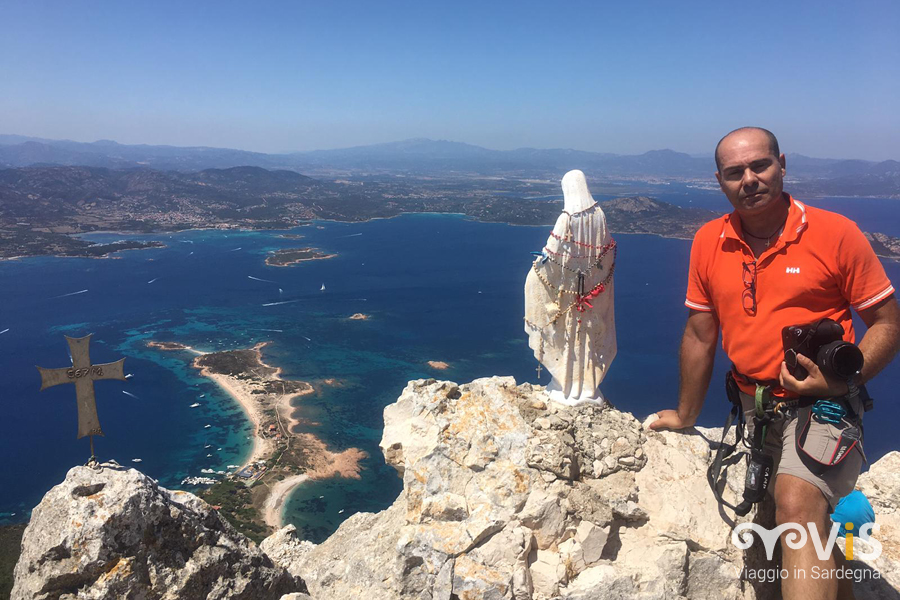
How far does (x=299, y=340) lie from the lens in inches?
1971

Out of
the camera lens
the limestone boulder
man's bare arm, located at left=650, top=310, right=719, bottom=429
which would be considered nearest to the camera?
the camera lens

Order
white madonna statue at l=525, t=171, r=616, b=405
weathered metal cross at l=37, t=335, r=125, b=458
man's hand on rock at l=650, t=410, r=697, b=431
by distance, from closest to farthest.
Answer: weathered metal cross at l=37, t=335, r=125, b=458, man's hand on rock at l=650, t=410, r=697, b=431, white madonna statue at l=525, t=171, r=616, b=405

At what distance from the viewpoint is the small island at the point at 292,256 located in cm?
8375

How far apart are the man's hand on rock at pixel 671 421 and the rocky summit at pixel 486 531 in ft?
A: 0.50

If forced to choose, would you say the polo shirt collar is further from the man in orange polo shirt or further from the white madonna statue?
the white madonna statue

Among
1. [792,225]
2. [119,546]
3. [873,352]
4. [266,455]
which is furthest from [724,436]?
[266,455]

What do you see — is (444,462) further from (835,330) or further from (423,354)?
(423,354)

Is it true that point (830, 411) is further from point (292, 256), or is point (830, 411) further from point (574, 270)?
point (292, 256)

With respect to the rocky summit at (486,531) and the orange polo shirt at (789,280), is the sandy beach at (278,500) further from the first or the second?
the orange polo shirt at (789,280)

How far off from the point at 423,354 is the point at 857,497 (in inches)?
1754

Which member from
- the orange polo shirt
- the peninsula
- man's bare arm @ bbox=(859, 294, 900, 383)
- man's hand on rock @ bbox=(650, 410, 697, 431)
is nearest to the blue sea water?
the peninsula

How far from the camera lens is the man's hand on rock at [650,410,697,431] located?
4.50m

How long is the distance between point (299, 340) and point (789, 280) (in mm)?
49790

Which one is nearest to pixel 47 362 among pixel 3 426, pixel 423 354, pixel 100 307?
pixel 3 426
